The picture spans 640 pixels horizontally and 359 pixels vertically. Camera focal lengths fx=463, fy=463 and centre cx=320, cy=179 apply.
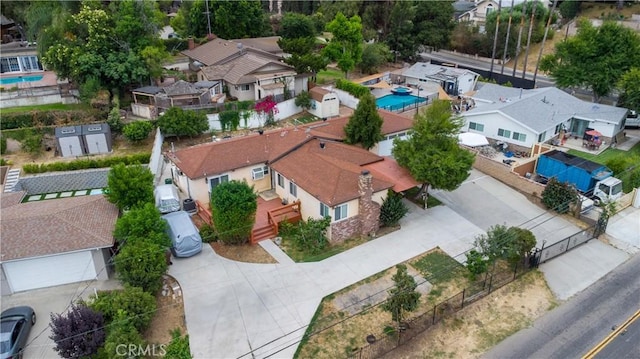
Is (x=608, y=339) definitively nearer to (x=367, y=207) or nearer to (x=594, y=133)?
(x=367, y=207)

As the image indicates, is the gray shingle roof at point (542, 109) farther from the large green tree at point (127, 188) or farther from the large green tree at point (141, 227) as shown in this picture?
the large green tree at point (141, 227)

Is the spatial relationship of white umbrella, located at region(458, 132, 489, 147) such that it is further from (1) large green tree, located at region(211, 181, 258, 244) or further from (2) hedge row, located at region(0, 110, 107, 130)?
(2) hedge row, located at region(0, 110, 107, 130)

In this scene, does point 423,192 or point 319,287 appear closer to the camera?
point 319,287

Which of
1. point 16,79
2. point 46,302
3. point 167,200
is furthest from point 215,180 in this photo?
point 16,79

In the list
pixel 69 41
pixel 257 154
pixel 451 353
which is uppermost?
pixel 69 41

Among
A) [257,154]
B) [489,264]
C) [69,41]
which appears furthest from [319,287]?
[69,41]

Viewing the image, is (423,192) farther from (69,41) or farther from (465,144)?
(69,41)
